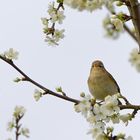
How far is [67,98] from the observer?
3520 millimetres

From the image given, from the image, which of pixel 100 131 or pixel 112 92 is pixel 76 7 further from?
pixel 100 131

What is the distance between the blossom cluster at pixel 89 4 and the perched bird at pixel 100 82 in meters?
0.64

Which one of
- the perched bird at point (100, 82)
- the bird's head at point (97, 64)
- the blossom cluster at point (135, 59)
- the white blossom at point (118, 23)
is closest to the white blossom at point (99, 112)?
the white blossom at point (118, 23)

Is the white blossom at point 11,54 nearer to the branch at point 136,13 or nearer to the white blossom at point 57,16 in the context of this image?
the white blossom at point 57,16

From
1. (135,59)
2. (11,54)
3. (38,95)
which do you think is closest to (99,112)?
(38,95)

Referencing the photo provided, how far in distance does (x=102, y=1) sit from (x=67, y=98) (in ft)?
3.48

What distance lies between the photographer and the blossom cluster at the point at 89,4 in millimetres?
4119

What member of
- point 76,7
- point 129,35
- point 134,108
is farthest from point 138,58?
Result: point 134,108

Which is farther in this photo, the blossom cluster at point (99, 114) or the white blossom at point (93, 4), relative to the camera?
the white blossom at point (93, 4)

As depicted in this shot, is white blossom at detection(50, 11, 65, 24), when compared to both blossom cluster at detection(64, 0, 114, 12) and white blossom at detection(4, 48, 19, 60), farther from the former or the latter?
white blossom at detection(4, 48, 19, 60)

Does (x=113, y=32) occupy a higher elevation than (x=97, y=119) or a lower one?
higher

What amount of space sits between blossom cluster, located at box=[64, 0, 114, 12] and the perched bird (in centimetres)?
64

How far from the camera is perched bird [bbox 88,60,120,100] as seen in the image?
4.57 m

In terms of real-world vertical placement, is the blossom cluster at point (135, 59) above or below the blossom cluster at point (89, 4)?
below
